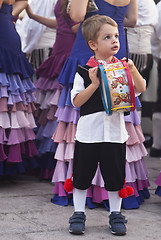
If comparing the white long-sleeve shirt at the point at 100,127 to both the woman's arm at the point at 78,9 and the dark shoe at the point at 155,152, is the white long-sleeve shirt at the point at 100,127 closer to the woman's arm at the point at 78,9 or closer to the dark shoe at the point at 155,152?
the woman's arm at the point at 78,9

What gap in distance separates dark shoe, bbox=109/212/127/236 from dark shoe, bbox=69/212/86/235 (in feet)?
0.57

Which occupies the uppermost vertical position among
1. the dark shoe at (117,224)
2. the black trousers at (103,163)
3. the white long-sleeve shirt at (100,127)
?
the white long-sleeve shirt at (100,127)

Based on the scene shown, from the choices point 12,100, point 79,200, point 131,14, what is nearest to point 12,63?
point 12,100

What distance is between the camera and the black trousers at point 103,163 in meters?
2.93

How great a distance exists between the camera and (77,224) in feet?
9.45

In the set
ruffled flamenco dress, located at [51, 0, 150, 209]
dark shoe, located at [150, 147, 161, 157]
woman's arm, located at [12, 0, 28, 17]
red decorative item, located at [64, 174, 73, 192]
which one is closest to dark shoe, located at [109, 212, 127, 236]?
red decorative item, located at [64, 174, 73, 192]

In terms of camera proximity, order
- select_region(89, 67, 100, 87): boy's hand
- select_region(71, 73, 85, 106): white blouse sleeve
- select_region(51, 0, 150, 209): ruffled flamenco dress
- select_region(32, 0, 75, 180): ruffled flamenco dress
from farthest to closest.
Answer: select_region(32, 0, 75, 180): ruffled flamenco dress
select_region(51, 0, 150, 209): ruffled flamenco dress
select_region(71, 73, 85, 106): white blouse sleeve
select_region(89, 67, 100, 87): boy's hand

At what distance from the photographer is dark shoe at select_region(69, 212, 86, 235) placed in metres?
2.85

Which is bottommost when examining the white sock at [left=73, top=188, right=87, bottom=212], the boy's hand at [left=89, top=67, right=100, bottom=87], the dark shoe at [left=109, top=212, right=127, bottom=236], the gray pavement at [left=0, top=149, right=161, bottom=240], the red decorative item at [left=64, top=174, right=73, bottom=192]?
the gray pavement at [left=0, top=149, right=161, bottom=240]

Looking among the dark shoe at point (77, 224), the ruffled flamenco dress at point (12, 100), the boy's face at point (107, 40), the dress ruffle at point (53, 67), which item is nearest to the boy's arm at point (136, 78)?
the boy's face at point (107, 40)

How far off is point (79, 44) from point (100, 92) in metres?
0.82

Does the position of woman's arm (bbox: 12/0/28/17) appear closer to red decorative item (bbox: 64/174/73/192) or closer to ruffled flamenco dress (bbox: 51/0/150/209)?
ruffled flamenco dress (bbox: 51/0/150/209)

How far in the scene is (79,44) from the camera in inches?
143

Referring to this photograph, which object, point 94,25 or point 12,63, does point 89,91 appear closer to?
point 94,25
